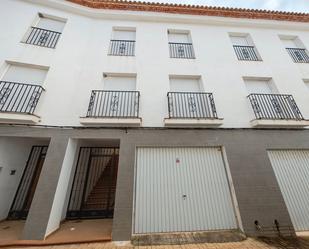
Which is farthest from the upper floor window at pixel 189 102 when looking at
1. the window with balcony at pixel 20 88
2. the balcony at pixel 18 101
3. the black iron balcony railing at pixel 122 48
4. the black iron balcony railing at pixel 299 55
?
the black iron balcony railing at pixel 299 55

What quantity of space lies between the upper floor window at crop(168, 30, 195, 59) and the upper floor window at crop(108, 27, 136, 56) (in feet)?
6.29

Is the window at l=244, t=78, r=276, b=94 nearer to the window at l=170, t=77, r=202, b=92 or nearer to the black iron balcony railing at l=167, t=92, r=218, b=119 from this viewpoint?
the black iron balcony railing at l=167, t=92, r=218, b=119

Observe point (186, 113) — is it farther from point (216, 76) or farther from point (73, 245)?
point (73, 245)

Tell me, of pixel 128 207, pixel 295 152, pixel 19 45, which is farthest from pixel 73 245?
pixel 295 152

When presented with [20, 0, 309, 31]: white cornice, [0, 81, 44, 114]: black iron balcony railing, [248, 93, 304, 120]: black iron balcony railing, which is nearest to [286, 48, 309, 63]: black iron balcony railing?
[20, 0, 309, 31]: white cornice

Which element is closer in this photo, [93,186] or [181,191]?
[181,191]

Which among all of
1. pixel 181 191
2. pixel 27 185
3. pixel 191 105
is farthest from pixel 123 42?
pixel 27 185

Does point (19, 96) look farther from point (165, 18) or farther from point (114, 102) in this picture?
point (165, 18)

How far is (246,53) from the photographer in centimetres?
738

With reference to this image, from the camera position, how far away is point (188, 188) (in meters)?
4.78

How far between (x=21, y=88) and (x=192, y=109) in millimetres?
6409

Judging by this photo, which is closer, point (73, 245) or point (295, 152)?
point (73, 245)

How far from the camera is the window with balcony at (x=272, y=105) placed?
228 inches

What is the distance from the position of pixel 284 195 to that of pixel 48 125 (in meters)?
8.23
